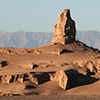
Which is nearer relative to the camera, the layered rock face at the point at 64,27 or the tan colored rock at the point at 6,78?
the tan colored rock at the point at 6,78

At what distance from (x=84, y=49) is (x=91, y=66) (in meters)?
7.85

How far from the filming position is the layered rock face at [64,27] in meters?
61.7

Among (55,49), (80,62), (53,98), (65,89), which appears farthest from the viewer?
(55,49)

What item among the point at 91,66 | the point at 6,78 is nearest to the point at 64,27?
the point at 91,66

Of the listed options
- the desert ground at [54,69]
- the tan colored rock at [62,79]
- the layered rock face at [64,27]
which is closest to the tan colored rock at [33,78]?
the desert ground at [54,69]

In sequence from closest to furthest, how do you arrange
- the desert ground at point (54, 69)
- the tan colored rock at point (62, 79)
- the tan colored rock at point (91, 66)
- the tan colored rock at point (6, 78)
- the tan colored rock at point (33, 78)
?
the desert ground at point (54, 69) → the tan colored rock at point (6, 78) → the tan colored rock at point (33, 78) → the tan colored rock at point (62, 79) → the tan colored rock at point (91, 66)

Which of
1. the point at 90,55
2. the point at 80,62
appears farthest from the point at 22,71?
the point at 90,55

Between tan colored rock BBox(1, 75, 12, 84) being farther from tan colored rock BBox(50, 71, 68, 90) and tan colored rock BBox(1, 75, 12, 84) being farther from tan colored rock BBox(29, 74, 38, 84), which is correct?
tan colored rock BBox(50, 71, 68, 90)

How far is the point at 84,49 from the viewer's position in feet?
200

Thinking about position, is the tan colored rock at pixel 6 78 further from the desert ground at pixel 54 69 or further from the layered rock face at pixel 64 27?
the layered rock face at pixel 64 27

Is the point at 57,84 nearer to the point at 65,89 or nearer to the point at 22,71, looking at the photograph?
the point at 65,89

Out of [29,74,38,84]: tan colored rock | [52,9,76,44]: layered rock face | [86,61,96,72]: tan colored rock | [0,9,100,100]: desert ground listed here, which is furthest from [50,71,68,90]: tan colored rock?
[52,9,76,44]: layered rock face

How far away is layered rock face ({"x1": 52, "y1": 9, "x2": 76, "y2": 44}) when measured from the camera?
2427 inches

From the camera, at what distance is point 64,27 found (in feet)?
202
